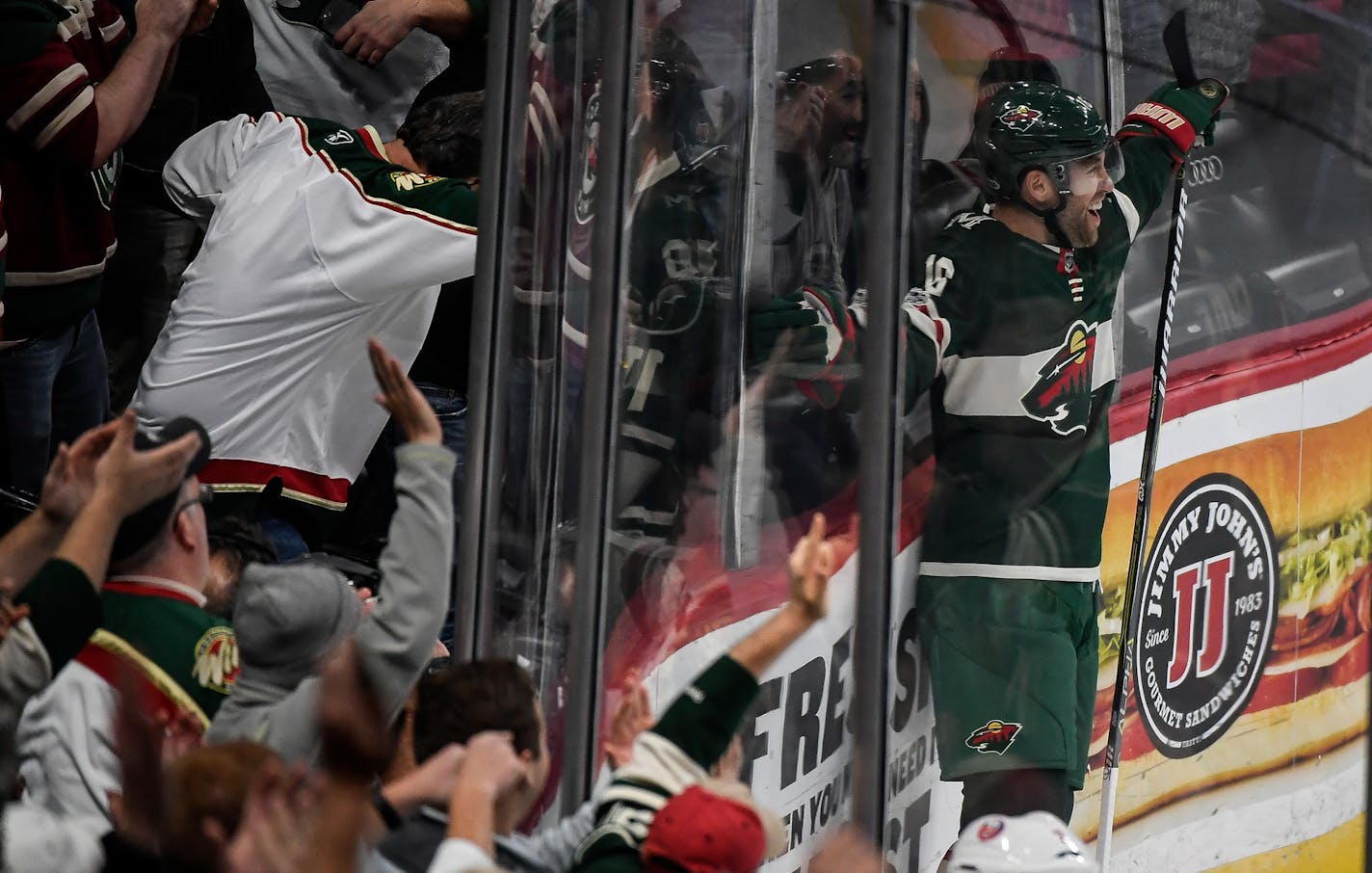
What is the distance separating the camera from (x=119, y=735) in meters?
2.00

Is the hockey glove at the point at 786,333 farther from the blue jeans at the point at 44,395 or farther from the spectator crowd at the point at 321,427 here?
the blue jeans at the point at 44,395

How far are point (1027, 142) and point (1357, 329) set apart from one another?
508 millimetres

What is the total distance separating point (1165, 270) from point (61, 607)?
1504 millimetres

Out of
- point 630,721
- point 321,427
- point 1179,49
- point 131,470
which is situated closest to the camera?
point 131,470

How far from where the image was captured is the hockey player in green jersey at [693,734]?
2.16m

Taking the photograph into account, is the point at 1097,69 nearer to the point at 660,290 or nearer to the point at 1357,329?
the point at 1357,329

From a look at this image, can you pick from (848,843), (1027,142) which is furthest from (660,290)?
(848,843)

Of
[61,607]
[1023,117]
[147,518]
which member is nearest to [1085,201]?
[1023,117]

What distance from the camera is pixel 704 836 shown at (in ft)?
6.75

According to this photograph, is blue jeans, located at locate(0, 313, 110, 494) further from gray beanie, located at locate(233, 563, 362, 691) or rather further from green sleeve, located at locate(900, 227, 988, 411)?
green sleeve, located at locate(900, 227, 988, 411)

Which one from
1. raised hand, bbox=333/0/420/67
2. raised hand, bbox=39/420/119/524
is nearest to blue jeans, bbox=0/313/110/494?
raised hand, bbox=333/0/420/67

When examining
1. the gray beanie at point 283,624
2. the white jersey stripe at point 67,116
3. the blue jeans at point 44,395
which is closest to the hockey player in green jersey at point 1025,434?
the gray beanie at point 283,624

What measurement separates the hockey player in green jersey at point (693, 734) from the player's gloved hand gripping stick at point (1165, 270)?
0.59 m

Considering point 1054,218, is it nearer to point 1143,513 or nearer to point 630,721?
point 1143,513
